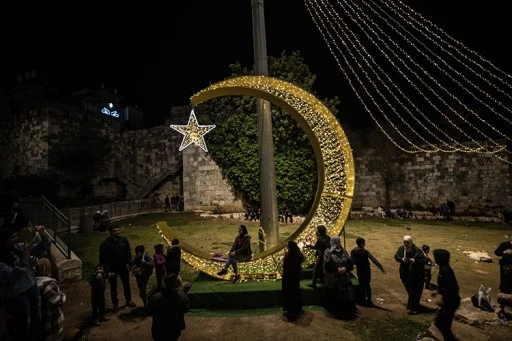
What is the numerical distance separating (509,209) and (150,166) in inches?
1219

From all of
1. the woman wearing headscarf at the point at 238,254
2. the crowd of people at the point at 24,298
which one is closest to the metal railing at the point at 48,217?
the crowd of people at the point at 24,298

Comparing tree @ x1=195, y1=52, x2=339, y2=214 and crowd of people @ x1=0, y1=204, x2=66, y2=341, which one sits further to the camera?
tree @ x1=195, y1=52, x2=339, y2=214

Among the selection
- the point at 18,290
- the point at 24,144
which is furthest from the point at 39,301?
the point at 24,144

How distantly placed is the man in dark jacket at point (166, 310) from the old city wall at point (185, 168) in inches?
647

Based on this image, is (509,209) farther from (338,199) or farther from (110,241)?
(110,241)

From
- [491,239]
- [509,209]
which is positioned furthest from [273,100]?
[509,209]

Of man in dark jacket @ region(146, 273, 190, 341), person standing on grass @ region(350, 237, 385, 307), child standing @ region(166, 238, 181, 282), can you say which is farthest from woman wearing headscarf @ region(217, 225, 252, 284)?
man in dark jacket @ region(146, 273, 190, 341)

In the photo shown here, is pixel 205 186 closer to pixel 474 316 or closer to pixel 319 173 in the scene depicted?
pixel 319 173

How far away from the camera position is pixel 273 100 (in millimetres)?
7684

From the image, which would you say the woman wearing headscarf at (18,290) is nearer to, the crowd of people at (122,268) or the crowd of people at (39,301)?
the crowd of people at (39,301)

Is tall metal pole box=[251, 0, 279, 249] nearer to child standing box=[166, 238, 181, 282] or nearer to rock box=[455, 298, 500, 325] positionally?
child standing box=[166, 238, 181, 282]

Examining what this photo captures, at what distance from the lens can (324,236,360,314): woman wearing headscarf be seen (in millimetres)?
6066

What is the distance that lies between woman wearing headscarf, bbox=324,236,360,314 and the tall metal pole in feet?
13.1

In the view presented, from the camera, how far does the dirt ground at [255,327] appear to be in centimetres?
536
